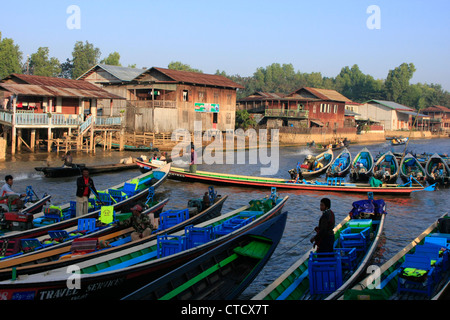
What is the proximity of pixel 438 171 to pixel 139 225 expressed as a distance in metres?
23.3

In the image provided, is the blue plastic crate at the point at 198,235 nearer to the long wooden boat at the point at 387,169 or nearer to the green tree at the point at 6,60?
the long wooden boat at the point at 387,169

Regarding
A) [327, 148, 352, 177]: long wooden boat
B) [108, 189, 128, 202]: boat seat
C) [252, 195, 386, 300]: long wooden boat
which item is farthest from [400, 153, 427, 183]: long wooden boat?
[108, 189, 128, 202]: boat seat

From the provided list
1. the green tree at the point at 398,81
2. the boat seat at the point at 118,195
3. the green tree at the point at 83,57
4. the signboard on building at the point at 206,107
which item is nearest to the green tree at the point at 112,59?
the green tree at the point at 83,57

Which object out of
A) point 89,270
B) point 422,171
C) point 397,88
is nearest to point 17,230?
point 89,270

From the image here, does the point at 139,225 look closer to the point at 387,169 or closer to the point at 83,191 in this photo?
the point at 83,191

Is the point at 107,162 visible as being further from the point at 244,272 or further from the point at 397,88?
the point at 397,88

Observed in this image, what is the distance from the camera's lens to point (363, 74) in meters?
156

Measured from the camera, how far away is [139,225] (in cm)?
1203

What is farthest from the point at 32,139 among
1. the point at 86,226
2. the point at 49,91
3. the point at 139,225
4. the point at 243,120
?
the point at 243,120

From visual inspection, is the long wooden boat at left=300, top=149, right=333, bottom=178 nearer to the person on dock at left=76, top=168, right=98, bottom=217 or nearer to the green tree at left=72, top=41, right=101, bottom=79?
the person on dock at left=76, top=168, right=98, bottom=217

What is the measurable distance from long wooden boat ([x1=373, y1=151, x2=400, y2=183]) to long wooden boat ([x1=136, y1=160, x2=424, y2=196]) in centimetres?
311

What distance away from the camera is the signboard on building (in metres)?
45.4

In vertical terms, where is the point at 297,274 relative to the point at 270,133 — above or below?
below
